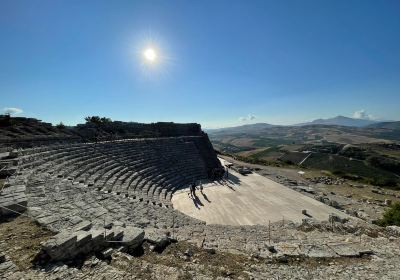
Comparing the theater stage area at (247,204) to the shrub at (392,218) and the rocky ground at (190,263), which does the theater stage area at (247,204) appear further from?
the rocky ground at (190,263)

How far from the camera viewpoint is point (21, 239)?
24.5ft

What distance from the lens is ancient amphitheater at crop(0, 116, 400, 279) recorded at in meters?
7.29

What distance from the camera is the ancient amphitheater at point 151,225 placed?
7293 millimetres

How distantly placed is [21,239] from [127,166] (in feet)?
56.0

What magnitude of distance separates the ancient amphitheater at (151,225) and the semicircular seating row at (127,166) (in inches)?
5.2

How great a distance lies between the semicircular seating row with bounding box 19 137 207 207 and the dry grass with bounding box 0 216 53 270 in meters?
6.87

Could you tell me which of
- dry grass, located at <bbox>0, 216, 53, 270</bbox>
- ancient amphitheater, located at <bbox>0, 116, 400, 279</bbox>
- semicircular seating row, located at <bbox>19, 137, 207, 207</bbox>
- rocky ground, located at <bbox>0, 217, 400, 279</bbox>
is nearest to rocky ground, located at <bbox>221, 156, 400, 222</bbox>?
ancient amphitheater, located at <bbox>0, 116, 400, 279</bbox>

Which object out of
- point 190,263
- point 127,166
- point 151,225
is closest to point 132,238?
point 190,263

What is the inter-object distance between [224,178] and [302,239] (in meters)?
19.4

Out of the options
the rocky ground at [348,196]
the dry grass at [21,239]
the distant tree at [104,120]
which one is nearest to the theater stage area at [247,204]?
the rocky ground at [348,196]

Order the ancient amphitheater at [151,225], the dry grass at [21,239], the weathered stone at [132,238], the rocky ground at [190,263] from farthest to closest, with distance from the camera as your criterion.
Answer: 1. the weathered stone at [132,238]
2. the ancient amphitheater at [151,225]
3. the dry grass at [21,239]
4. the rocky ground at [190,263]

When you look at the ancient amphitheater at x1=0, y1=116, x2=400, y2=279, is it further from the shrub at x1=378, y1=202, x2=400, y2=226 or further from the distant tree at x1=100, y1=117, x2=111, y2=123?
the distant tree at x1=100, y1=117, x2=111, y2=123

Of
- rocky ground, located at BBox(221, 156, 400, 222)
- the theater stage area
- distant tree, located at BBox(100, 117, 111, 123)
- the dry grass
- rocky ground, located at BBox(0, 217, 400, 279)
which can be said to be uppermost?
distant tree, located at BBox(100, 117, 111, 123)

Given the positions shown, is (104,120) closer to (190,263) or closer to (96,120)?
(96,120)
